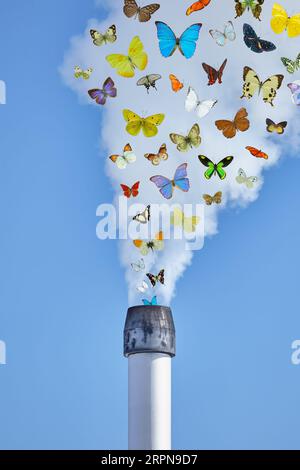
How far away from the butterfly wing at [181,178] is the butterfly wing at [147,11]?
5063 mm

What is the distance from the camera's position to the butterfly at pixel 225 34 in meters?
41.6

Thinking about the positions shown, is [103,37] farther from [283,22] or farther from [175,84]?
[283,22]

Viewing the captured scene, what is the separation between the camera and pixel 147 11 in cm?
4200

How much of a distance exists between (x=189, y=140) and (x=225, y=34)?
A: 4085 mm

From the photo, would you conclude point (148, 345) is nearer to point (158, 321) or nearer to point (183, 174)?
point (158, 321)

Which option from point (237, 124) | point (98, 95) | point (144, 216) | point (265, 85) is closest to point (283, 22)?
point (265, 85)

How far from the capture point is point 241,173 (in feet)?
140

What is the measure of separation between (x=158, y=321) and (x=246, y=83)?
9790 mm

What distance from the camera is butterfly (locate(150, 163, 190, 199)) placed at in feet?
141

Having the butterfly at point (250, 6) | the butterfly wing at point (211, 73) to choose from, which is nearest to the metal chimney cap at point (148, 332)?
the butterfly wing at point (211, 73)

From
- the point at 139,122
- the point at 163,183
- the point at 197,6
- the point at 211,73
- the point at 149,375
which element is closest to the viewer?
the point at 197,6

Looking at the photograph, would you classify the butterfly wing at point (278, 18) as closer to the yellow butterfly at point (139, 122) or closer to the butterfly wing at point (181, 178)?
the yellow butterfly at point (139, 122)
